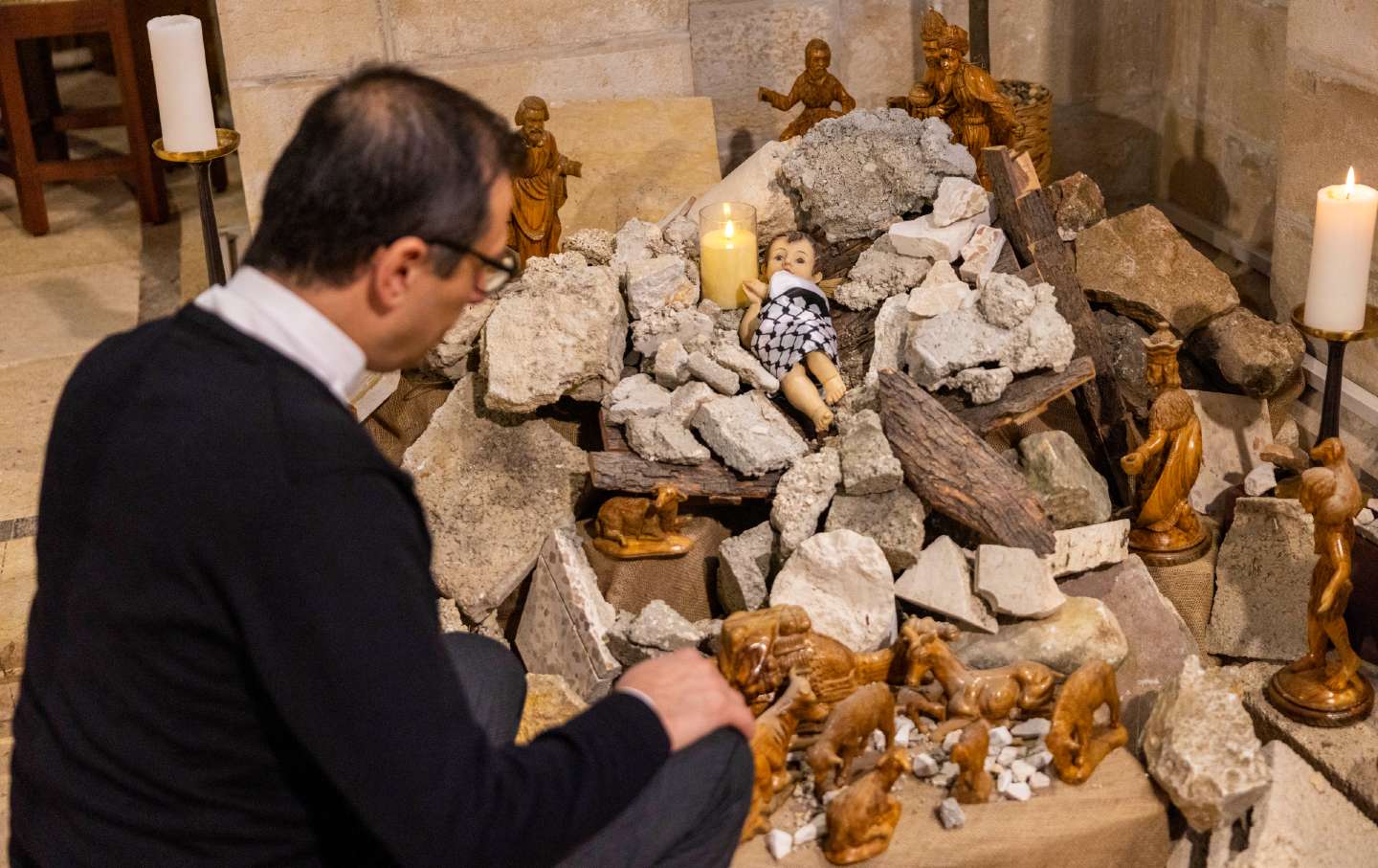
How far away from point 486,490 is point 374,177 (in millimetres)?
1722

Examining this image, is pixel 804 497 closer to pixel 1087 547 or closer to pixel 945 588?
pixel 945 588

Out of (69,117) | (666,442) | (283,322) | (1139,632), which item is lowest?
(1139,632)

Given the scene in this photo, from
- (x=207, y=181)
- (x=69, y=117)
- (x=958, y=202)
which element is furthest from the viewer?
(x=69, y=117)

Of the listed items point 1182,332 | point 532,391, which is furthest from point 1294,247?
point 532,391

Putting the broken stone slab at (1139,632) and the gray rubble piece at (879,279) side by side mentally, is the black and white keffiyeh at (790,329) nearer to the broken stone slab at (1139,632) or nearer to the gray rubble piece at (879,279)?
the gray rubble piece at (879,279)

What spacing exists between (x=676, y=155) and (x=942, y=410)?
144cm

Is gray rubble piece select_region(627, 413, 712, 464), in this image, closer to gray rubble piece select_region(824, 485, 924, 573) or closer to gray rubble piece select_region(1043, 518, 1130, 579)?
gray rubble piece select_region(824, 485, 924, 573)

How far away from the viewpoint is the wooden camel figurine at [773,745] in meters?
2.41

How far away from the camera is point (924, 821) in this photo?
2.46 m

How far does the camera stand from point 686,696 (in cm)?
175

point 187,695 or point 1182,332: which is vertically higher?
point 187,695

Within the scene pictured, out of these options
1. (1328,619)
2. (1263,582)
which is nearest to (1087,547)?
(1263,582)

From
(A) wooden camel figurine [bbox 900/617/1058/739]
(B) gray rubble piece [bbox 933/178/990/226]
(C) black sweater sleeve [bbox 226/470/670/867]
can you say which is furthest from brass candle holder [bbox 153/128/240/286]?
(C) black sweater sleeve [bbox 226/470/670/867]

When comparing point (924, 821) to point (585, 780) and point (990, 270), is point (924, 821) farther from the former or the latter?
point (990, 270)
